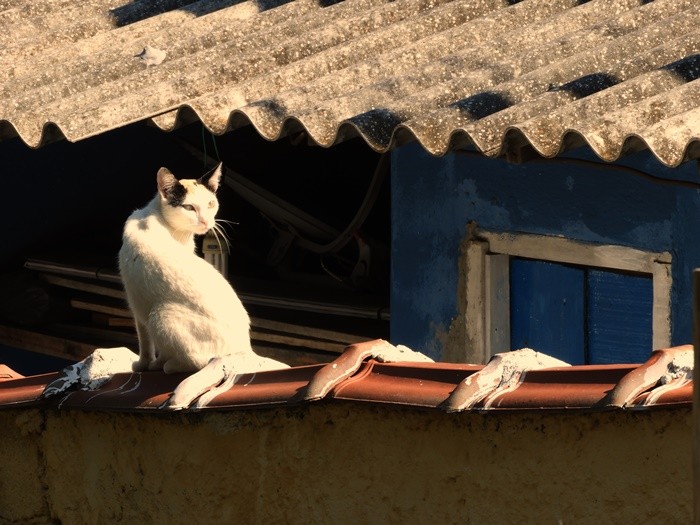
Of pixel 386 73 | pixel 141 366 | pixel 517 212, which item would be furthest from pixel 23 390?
pixel 517 212

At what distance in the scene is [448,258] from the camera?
6.96m

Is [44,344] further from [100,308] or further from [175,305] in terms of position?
[175,305]

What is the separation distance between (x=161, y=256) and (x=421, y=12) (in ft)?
7.20

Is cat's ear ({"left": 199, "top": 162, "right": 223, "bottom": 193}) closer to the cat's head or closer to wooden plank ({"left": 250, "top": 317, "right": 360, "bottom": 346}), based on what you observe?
the cat's head

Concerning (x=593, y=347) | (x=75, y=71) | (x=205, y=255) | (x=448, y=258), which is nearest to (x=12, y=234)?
(x=205, y=255)

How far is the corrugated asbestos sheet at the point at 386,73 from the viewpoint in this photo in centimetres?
520

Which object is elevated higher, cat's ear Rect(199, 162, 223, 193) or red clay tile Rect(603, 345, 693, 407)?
cat's ear Rect(199, 162, 223, 193)

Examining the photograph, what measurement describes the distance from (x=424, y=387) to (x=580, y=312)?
2845 mm

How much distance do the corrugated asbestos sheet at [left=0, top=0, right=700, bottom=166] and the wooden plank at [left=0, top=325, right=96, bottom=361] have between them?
1.99 metres

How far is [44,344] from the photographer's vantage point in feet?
29.6

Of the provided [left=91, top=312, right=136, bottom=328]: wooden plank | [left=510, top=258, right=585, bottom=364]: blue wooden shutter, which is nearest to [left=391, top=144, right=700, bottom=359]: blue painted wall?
[left=510, top=258, right=585, bottom=364]: blue wooden shutter

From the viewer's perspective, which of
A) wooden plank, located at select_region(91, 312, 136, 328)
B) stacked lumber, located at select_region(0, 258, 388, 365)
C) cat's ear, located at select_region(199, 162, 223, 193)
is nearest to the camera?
cat's ear, located at select_region(199, 162, 223, 193)

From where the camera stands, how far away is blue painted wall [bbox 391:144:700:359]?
600 cm

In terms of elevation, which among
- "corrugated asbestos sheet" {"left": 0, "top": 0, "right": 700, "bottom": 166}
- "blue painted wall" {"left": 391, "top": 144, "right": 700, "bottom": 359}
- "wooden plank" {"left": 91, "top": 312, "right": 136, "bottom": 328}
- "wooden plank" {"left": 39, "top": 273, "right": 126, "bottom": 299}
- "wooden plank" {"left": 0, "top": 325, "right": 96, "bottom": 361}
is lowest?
"wooden plank" {"left": 0, "top": 325, "right": 96, "bottom": 361}
